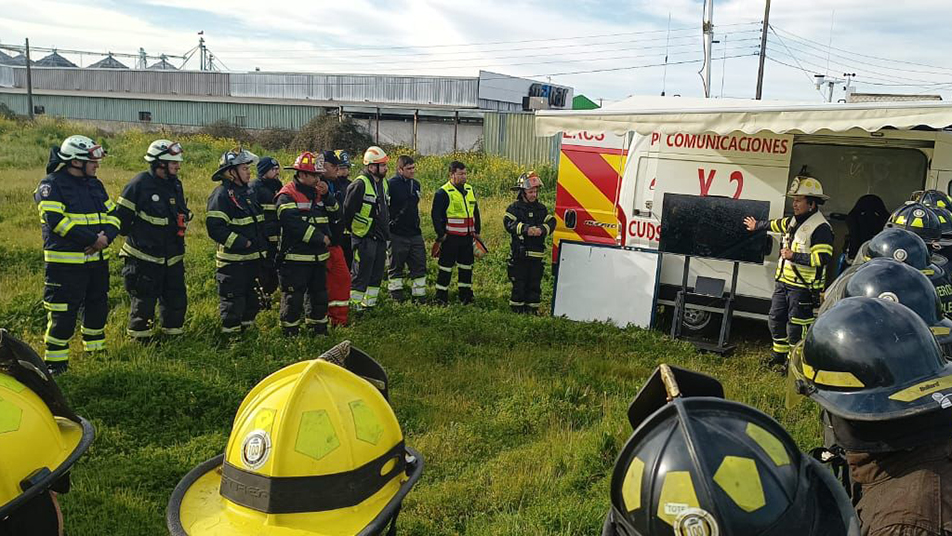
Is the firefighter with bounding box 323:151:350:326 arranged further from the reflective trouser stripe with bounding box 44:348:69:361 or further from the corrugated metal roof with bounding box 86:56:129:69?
the corrugated metal roof with bounding box 86:56:129:69

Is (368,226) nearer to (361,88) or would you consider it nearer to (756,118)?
(756,118)

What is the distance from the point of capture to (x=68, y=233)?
19.6 ft

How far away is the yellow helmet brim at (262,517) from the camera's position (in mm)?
1974

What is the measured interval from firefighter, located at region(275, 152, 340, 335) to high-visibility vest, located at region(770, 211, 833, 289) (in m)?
4.62

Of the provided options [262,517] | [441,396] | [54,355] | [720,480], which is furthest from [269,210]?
[720,480]

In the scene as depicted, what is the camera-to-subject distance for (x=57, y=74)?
53656mm

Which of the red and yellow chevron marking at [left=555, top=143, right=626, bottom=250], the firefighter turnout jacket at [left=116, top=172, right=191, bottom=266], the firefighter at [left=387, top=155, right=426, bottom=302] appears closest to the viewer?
the firefighter turnout jacket at [left=116, top=172, right=191, bottom=266]

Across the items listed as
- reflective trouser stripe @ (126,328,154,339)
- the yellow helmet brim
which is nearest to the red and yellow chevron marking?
reflective trouser stripe @ (126,328,154,339)

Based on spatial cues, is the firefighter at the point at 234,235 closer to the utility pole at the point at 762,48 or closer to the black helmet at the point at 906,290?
the black helmet at the point at 906,290

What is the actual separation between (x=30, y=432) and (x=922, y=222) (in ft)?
21.1

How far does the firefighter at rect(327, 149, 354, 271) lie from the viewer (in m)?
8.49

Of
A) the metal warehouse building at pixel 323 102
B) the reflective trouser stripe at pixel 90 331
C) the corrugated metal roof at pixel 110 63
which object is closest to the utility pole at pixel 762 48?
the metal warehouse building at pixel 323 102

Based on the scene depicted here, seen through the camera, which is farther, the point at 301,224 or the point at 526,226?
the point at 526,226

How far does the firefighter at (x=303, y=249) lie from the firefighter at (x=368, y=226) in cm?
82
